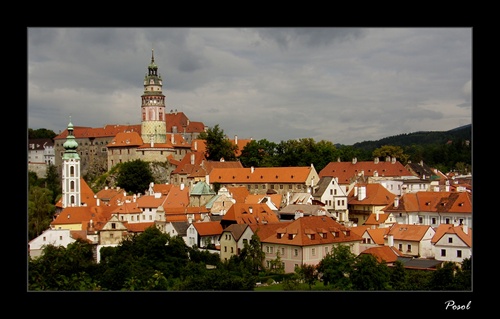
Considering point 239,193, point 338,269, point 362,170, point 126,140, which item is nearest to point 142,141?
point 126,140

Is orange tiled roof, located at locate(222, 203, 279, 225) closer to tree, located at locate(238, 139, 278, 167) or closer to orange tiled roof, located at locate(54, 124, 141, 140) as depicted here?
tree, located at locate(238, 139, 278, 167)

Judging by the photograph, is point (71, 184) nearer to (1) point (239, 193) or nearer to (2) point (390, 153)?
(1) point (239, 193)

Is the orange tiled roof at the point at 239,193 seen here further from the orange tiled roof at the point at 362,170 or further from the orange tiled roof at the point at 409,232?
the orange tiled roof at the point at 409,232

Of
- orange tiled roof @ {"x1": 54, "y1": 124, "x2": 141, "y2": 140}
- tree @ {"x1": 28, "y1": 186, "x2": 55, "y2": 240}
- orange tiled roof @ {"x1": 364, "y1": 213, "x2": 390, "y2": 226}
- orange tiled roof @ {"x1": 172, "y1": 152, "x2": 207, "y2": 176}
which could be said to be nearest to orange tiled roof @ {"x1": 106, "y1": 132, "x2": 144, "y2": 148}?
orange tiled roof @ {"x1": 54, "y1": 124, "x2": 141, "y2": 140}

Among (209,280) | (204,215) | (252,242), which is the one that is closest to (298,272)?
(252,242)

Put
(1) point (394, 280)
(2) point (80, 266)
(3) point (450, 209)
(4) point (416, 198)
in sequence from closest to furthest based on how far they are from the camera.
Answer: (1) point (394, 280) → (2) point (80, 266) → (3) point (450, 209) → (4) point (416, 198)

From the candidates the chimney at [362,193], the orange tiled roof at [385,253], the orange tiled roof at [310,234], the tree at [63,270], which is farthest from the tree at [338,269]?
the chimney at [362,193]
